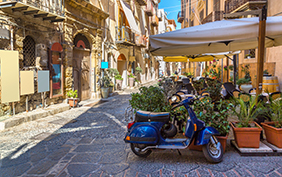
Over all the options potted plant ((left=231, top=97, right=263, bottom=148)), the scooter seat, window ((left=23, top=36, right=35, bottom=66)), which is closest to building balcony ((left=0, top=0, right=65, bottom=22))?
window ((left=23, top=36, right=35, bottom=66))

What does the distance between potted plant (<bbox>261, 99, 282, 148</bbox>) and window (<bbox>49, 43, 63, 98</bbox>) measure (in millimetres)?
7073

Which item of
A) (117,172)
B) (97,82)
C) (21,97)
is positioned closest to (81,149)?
(117,172)

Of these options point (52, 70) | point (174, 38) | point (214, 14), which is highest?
point (214, 14)

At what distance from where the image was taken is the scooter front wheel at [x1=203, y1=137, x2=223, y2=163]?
2.76 m

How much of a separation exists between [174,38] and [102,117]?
3651mm

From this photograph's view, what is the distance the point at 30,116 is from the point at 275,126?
6.25m

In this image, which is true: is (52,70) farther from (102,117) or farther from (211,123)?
(211,123)

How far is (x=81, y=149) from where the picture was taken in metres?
3.57

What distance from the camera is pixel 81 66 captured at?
989 centimetres

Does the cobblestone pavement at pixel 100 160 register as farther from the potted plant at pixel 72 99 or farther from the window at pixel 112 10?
the window at pixel 112 10

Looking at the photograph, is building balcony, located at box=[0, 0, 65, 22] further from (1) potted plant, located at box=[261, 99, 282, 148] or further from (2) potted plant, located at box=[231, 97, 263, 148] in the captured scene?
(1) potted plant, located at box=[261, 99, 282, 148]

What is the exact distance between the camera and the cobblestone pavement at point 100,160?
266 centimetres

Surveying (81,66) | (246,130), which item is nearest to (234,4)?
(81,66)

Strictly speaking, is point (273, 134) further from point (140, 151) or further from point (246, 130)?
point (140, 151)
